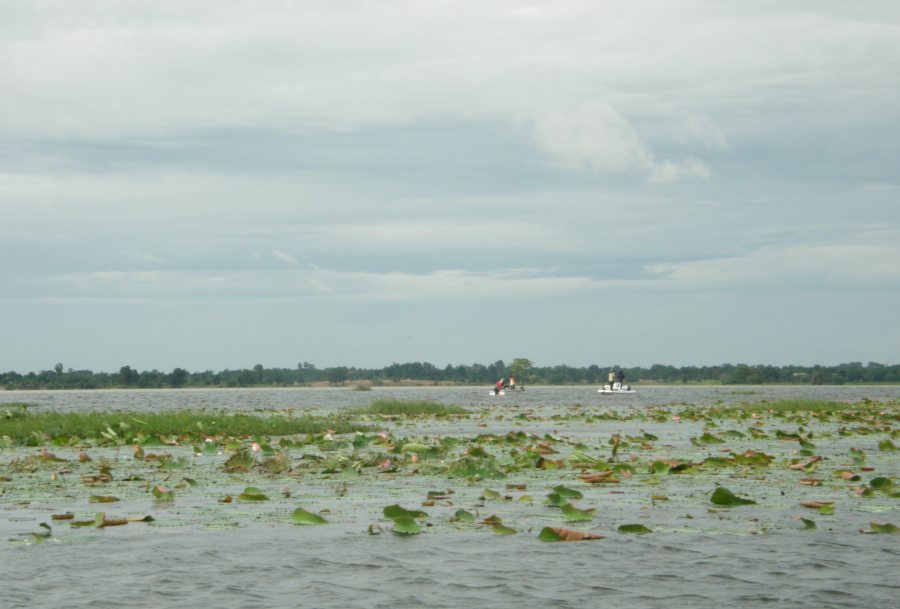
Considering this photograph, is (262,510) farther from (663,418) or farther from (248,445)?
(663,418)

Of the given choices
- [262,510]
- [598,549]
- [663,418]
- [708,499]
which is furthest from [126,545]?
[663,418]

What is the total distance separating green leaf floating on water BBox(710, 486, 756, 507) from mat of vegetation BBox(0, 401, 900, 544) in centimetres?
2

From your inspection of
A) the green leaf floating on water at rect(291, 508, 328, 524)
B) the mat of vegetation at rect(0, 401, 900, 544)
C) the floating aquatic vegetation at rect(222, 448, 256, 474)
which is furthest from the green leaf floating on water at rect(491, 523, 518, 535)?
the floating aquatic vegetation at rect(222, 448, 256, 474)

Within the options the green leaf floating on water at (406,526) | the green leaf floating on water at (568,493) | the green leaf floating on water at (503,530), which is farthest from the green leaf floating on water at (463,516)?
the green leaf floating on water at (568,493)

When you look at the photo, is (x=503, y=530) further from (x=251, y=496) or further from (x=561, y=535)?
(x=251, y=496)

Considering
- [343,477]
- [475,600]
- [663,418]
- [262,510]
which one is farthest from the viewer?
[663,418]

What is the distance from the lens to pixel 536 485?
1706 centimetres

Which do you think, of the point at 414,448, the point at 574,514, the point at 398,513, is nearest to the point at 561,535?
the point at 574,514

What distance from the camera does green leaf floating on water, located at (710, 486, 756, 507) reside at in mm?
14102

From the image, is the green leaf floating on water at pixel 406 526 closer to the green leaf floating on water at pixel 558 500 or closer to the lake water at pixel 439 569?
the lake water at pixel 439 569

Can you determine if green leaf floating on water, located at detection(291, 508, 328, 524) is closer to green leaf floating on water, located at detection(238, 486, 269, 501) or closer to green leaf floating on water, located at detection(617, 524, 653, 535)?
green leaf floating on water, located at detection(238, 486, 269, 501)

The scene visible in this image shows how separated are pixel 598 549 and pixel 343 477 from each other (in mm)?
7604

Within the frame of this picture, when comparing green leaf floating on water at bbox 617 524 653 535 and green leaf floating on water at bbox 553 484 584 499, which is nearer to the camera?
green leaf floating on water at bbox 617 524 653 535

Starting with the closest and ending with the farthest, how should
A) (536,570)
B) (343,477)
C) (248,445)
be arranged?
(536,570), (343,477), (248,445)
